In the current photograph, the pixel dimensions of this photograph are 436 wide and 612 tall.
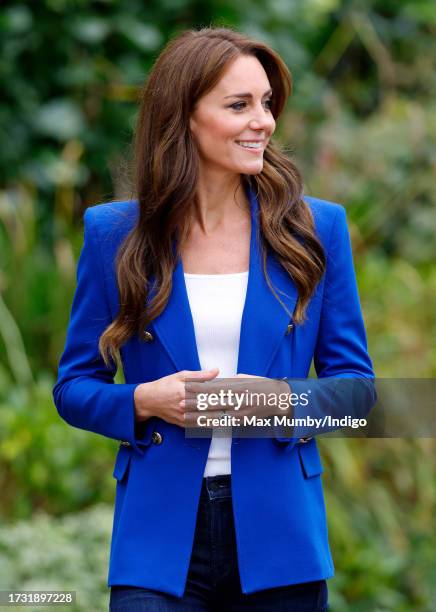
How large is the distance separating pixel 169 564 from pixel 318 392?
0.56 m

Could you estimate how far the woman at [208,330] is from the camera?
273cm

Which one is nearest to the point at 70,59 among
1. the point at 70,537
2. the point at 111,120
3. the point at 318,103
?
the point at 111,120

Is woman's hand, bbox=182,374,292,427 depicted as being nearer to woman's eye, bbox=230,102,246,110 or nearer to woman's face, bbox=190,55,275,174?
woman's face, bbox=190,55,275,174

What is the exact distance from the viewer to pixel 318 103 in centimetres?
876

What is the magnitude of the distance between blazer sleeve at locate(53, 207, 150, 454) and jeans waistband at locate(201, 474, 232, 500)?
0.19 m

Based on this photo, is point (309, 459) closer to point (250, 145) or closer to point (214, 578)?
point (214, 578)

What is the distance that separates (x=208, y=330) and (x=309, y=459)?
1.41 feet

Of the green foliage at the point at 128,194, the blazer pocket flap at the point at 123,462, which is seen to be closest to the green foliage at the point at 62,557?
the green foliage at the point at 128,194

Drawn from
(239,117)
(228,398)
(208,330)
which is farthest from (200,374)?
(239,117)

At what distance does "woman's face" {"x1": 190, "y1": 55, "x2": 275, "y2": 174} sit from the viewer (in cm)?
283

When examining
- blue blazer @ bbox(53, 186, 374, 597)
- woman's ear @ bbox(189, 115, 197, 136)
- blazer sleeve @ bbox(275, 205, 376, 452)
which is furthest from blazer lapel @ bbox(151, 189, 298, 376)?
woman's ear @ bbox(189, 115, 197, 136)

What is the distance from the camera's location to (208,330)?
9.21 ft

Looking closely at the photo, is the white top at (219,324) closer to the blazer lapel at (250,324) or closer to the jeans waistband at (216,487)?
the blazer lapel at (250,324)

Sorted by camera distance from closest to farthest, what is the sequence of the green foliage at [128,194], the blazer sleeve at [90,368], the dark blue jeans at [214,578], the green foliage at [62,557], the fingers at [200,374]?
the fingers at [200,374]
the dark blue jeans at [214,578]
the blazer sleeve at [90,368]
the green foliage at [62,557]
the green foliage at [128,194]
